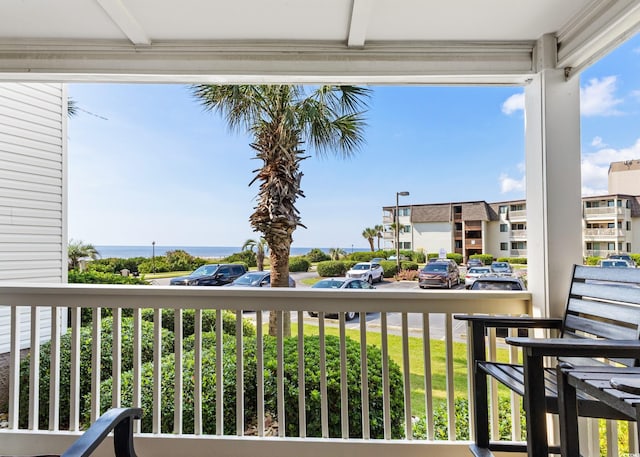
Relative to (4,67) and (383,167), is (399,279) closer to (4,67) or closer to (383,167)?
(383,167)

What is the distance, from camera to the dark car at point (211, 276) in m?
2.36

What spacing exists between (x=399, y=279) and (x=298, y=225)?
1045 millimetres

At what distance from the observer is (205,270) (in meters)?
2.41

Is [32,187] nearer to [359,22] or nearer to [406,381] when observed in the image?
[359,22]

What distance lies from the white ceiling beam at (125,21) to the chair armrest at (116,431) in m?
1.75

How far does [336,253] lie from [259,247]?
2.30ft

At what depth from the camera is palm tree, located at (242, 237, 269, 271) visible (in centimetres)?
278

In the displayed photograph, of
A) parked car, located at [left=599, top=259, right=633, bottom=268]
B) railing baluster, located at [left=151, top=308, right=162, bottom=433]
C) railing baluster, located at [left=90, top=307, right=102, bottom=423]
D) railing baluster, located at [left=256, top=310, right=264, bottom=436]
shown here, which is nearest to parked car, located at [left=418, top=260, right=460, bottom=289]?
parked car, located at [left=599, top=259, right=633, bottom=268]

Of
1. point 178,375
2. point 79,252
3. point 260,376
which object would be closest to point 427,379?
point 260,376

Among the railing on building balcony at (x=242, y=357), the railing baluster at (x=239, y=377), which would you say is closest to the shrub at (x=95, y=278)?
the railing on building balcony at (x=242, y=357)

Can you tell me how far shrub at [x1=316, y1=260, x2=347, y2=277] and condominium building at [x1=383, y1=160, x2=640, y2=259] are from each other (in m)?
0.35

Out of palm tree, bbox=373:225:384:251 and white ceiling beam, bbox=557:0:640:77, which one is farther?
palm tree, bbox=373:225:384:251

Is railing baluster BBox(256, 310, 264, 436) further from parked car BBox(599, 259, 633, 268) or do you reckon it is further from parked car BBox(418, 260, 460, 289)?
parked car BBox(599, 259, 633, 268)

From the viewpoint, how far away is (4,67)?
212cm
